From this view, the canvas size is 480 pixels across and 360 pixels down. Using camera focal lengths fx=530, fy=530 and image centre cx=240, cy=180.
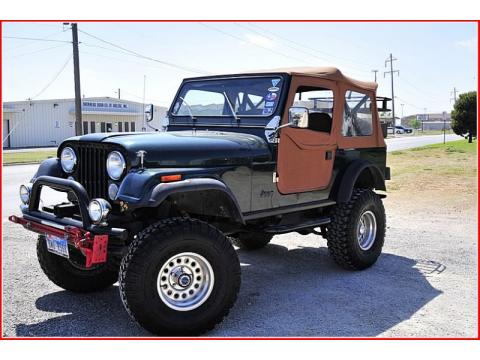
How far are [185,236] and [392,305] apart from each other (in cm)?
207

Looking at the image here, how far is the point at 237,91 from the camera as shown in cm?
556

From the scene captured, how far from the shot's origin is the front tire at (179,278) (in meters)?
3.86

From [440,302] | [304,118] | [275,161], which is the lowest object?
[440,302]

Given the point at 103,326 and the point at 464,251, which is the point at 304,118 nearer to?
the point at 103,326

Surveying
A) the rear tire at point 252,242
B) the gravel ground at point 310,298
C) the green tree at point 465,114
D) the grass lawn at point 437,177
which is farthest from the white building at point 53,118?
the gravel ground at point 310,298

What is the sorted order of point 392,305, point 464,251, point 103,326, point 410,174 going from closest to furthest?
point 103,326 → point 392,305 → point 464,251 → point 410,174

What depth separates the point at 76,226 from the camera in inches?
163

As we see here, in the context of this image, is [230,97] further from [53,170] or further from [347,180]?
[53,170]

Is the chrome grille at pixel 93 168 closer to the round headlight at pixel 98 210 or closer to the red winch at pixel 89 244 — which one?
the round headlight at pixel 98 210

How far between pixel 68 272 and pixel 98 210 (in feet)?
4.54

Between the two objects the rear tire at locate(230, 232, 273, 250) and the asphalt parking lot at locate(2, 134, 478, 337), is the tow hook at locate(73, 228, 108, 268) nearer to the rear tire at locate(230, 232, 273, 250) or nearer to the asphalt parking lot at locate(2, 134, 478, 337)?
the asphalt parking lot at locate(2, 134, 478, 337)

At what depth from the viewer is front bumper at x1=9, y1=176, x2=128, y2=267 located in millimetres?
3887

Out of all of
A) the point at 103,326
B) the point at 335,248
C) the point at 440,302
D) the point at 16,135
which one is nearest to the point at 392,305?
the point at 440,302

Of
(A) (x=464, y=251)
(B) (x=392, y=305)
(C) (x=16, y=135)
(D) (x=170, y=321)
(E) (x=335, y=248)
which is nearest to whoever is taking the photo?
(D) (x=170, y=321)
